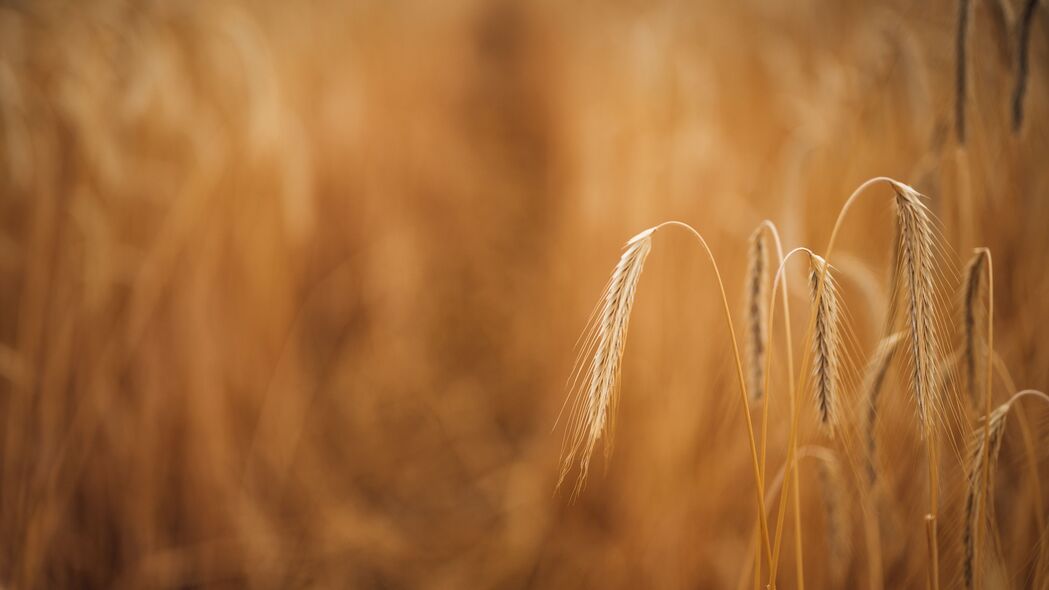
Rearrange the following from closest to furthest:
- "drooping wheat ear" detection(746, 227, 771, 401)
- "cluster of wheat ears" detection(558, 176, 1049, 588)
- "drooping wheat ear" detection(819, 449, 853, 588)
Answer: "cluster of wheat ears" detection(558, 176, 1049, 588) → "drooping wheat ear" detection(746, 227, 771, 401) → "drooping wheat ear" detection(819, 449, 853, 588)

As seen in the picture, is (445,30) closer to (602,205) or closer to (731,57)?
(731,57)

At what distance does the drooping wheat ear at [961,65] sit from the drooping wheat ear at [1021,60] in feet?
0.14

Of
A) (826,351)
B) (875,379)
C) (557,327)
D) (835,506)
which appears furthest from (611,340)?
(557,327)

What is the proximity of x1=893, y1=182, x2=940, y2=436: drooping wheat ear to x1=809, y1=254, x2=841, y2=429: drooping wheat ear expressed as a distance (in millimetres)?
39

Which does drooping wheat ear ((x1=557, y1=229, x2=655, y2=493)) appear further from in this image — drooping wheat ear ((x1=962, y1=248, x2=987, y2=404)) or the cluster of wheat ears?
drooping wheat ear ((x1=962, y1=248, x2=987, y2=404))

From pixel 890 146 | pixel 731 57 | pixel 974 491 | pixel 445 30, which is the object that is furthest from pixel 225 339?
pixel 445 30

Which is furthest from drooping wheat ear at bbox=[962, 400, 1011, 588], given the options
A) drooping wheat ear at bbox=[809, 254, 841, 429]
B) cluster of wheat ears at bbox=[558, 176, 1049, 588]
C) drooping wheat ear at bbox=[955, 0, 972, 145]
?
drooping wheat ear at bbox=[955, 0, 972, 145]

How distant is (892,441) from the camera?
653mm

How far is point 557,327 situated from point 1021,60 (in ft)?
2.81

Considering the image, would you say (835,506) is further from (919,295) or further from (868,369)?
(919,295)

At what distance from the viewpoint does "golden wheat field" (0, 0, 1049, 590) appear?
0.52 metres

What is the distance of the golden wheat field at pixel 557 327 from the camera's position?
52 centimetres

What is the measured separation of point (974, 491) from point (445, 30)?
111 inches

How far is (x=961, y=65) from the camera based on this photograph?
472mm
